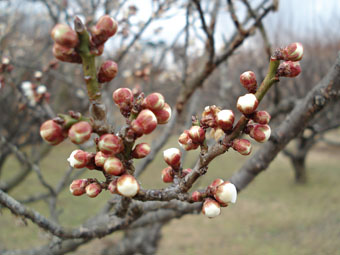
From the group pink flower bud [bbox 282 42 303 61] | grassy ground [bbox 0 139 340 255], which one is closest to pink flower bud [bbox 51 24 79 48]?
pink flower bud [bbox 282 42 303 61]

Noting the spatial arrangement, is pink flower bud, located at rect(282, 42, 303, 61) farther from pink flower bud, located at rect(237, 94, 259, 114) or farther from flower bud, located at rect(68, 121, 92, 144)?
flower bud, located at rect(68, 121, 92, 144)

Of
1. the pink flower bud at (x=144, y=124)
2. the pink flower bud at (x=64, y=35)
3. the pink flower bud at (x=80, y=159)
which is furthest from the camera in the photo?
the pink flower bud at (x=80, y=159)

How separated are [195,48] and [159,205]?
647cm

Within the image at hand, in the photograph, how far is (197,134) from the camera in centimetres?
98

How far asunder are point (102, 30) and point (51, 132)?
300 mm

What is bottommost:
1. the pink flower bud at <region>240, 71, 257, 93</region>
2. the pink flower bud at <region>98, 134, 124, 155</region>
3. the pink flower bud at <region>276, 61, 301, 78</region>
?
the pink flower bud at <region>98, 134, 124, 155</region>

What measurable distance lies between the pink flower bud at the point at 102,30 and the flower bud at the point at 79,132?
0.22 metres

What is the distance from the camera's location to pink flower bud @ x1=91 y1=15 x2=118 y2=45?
0.80 m

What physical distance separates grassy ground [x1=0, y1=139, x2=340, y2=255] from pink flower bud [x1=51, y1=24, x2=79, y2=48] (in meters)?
4.10

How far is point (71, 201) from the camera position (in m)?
9.46

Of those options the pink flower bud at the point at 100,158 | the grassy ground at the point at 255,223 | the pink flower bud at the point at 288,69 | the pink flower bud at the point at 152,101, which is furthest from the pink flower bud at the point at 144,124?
the grassy ground at the point at 255,223

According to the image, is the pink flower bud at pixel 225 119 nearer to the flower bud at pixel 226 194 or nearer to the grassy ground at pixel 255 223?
the flower bud at pixel 226 194

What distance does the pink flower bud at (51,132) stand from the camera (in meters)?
0.79

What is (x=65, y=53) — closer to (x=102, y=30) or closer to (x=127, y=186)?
(x=102, y=30)
